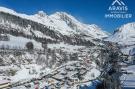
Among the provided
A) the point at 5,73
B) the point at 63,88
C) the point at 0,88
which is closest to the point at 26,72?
the point at 5,73

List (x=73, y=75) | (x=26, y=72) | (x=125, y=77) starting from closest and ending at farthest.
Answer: (x=125, y=77) → (x=73, y=75) → (x=26, y=72)

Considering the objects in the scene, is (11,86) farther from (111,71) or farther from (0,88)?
(111,71)

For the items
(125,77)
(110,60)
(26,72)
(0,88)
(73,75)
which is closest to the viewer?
(110,60)

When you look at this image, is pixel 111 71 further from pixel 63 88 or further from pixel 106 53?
pixel 63 88

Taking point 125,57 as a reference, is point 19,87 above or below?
below

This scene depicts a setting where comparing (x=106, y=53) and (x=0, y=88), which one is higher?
(x=106, y=53)

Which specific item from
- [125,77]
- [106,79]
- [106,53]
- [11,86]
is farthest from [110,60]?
[11,86]

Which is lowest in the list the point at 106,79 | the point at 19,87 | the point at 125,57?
the point at 19,87

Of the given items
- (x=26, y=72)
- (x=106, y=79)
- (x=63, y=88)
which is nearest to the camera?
(x=106, y=79)

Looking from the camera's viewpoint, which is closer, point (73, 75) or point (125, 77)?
point (125, 77)
